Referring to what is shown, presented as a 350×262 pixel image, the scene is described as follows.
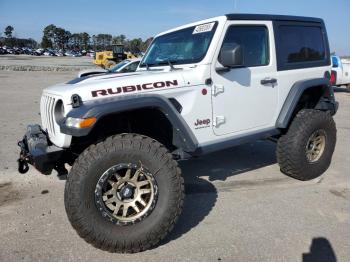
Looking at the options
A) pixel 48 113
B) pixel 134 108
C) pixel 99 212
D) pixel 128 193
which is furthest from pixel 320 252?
pixel 48 113

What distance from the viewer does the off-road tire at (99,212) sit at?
→ 9.55ft

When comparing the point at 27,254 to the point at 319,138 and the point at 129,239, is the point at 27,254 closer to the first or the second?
the point at 129,239

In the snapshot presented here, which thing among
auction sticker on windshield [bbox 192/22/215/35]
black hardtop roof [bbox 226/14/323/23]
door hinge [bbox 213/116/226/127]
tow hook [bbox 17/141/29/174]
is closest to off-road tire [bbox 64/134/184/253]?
door hinge [bbox 213/116/226/127]

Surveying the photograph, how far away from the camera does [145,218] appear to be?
10.2 ft

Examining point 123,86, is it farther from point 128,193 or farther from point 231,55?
point 231,55

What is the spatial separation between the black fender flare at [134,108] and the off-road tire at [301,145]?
1.55 m

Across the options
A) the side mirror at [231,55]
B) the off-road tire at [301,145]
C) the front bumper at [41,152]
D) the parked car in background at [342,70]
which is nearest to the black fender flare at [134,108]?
the front bumper at [41,152]

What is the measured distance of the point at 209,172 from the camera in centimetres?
515

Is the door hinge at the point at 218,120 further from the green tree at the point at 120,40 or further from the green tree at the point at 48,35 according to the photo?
the green tree at the point at 48,35

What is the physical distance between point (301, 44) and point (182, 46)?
1634 mm

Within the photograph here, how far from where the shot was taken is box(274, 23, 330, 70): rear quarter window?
4410 millimetres

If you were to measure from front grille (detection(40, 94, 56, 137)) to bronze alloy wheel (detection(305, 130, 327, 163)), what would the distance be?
3188mm

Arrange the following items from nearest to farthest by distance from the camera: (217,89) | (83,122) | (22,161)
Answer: (83,122) < (217,89) < (22,161)

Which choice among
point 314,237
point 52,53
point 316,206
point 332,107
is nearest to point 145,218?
point 314,237
